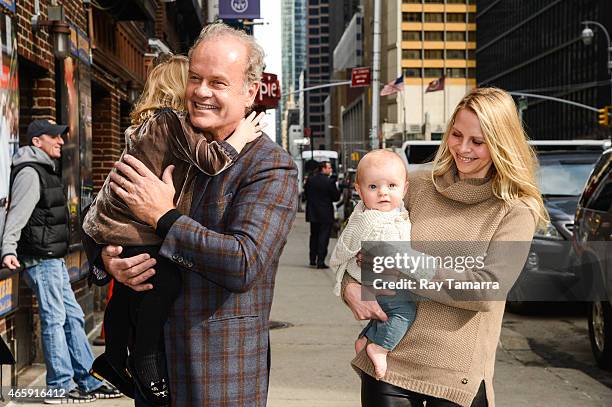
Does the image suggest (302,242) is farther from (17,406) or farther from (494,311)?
(494,311)

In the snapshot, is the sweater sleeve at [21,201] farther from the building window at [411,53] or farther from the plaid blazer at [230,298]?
the building window at [411,53]

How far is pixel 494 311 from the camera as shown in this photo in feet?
10.9

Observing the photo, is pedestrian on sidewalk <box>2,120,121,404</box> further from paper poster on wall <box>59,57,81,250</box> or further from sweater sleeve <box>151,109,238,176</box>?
sweater sleeve <box>151,109,238,176</box>

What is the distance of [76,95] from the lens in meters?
9.58

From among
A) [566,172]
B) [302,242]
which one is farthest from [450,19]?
[566,172]

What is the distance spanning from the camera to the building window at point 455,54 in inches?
5497

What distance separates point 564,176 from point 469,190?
1024 centimetres

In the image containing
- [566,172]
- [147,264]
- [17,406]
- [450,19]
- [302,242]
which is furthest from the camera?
[450,19]

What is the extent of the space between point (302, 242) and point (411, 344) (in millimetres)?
→ 22078

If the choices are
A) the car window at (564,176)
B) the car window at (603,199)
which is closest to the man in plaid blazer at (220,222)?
the car window at (603,199)

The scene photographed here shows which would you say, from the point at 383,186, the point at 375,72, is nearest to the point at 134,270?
the point at 383,186

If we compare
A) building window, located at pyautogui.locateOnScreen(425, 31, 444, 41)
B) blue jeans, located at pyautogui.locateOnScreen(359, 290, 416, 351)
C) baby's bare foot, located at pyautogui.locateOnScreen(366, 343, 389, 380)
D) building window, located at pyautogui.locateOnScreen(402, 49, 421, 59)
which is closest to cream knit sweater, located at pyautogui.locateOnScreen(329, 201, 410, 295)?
blue jeans, located at pyautogui.locateOnScreen(359, 290, 416, 351)

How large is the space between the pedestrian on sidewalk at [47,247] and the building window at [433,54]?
135132mm

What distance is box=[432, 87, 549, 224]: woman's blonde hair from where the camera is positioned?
3285mm
